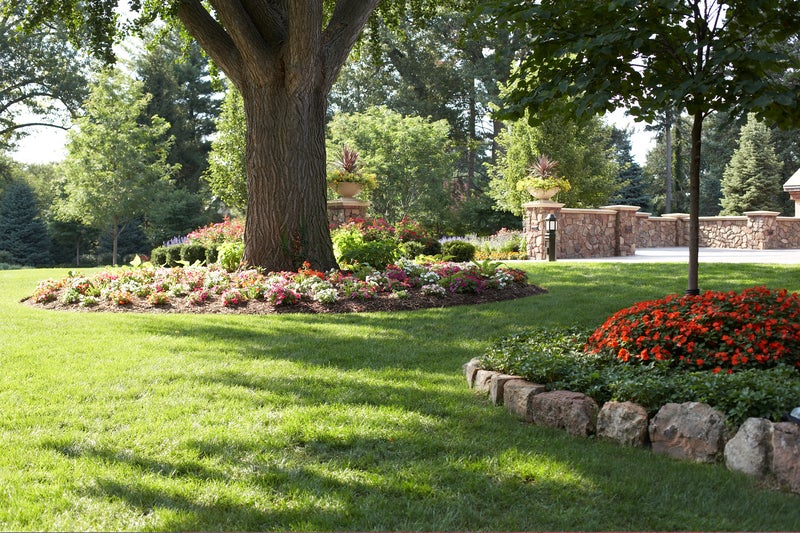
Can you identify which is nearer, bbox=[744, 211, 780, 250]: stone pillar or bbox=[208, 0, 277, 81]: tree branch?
bbox=[208, 0, 277, 81]: tree branch

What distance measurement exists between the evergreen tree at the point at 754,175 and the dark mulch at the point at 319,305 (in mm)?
26595

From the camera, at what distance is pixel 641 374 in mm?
4031

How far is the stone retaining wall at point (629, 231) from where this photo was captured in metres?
15.8

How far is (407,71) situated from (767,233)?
60.2 ft

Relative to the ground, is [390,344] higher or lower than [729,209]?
lower

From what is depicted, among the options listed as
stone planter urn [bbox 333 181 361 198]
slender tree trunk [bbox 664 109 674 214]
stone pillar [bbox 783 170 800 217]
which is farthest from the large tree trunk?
slender tree trunk [bbox 664 109 674 214]

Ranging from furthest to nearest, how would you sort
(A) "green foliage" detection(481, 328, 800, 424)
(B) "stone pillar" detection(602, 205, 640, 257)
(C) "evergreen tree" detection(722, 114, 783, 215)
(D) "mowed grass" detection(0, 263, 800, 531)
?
(C) "evergreen tree" detection(722, 114, 783, 215)
(B) "stone pillar" detection(602, 205, 640, 257)
(A) "green foliage" detection(481, 328, 800, 424)
(D) "mowed grass" detection(0, 263, 800, 531)

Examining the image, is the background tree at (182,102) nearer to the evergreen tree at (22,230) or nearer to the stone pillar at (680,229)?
the evergreen tree at (22,230)

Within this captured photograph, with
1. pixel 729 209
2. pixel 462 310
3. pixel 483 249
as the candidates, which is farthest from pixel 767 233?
pixel 462 310

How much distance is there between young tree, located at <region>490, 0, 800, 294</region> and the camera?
13.8 feet

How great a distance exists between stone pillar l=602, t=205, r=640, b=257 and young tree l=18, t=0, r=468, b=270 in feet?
32.2

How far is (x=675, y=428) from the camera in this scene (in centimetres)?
333

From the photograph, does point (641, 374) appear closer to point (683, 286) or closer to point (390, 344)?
point (390, 344)

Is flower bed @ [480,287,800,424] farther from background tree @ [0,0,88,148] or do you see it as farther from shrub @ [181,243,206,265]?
background tree @ [0,0,88,148]
